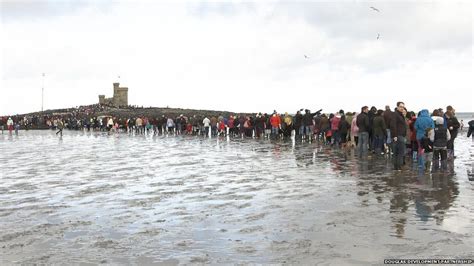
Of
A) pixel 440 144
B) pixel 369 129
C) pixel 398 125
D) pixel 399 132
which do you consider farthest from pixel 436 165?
pixel 369 129

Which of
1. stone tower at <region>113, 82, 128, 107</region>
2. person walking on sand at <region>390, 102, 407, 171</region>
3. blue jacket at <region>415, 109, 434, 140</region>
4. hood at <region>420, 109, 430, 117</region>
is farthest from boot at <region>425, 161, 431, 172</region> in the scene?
stone tower at <region>113, 82, 128, 107</region>

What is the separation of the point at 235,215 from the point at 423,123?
7.64m

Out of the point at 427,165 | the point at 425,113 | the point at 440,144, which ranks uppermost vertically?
the point at 425,113

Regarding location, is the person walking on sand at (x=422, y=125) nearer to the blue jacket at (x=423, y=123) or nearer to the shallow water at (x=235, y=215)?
the blue jacket at (x=423, y=123)

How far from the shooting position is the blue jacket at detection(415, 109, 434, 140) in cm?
1353

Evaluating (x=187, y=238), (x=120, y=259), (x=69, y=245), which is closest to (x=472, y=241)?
(x=187, y=238)

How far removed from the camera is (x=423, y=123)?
13.6 metres

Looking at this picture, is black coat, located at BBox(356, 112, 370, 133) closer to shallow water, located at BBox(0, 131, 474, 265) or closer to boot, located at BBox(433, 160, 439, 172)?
shallow water, located at BBox(0, 131, 474, 265)

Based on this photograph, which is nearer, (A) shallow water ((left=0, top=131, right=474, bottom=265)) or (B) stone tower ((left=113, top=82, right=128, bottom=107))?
(A) shallow water ((left=0, top=131, right=474, bottom=265))

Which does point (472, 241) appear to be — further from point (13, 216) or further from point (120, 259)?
point (13, 216)

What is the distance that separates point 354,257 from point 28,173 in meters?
10.6

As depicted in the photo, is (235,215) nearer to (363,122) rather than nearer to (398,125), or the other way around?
(398,125)

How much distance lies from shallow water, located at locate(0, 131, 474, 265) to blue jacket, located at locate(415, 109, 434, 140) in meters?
1.33

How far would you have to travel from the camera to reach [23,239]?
260 inches
